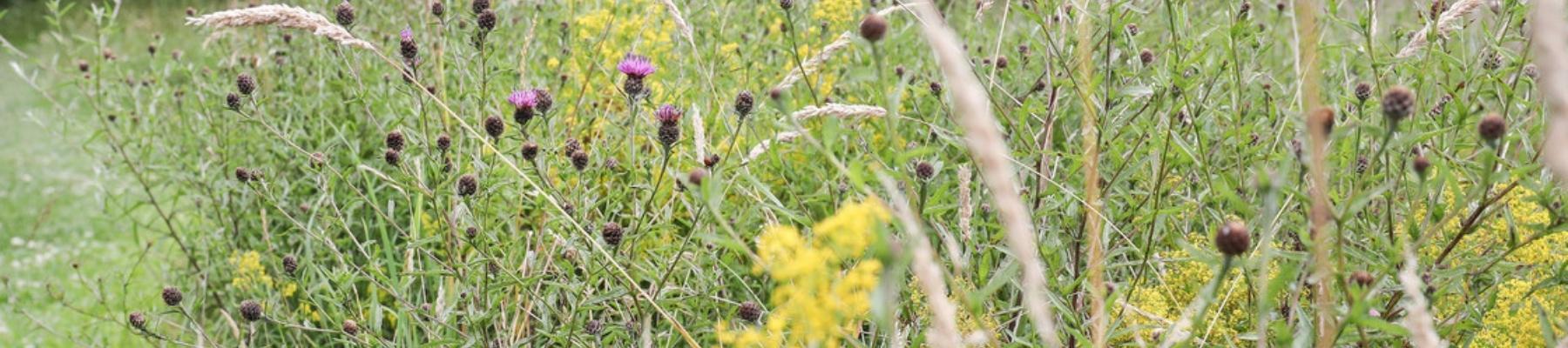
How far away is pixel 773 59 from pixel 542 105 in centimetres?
161

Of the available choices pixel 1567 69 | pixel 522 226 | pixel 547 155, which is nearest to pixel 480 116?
pixel 547 155

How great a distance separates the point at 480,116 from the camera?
2064 mm

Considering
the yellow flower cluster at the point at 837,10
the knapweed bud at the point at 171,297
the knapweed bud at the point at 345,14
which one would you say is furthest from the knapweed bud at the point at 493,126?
the yellow flower cluster at the point at 837,10

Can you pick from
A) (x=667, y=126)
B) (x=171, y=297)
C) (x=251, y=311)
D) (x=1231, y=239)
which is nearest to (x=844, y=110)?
(x=667, y=126)

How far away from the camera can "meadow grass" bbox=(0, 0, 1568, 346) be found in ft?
3.50

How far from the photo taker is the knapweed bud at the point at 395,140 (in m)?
1.89

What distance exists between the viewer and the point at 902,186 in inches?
78.7

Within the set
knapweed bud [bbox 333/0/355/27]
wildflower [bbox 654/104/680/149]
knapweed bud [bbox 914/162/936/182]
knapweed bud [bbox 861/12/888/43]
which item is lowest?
knapweed bud [bbox 333/0/355/27]

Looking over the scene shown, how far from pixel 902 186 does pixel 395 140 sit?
32.9 inches

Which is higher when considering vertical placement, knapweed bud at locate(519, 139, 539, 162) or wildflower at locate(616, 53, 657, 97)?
wildflower at locate(616, 53, 657, 97)

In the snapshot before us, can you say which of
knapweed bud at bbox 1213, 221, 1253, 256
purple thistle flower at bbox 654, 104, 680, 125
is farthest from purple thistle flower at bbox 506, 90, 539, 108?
knapweed bud at bbox 1213, 221, 1253, 256

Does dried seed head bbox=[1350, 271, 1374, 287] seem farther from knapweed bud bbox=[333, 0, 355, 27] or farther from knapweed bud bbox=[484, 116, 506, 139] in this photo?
knapweed bud bbox=[333, 0, 355, 27]

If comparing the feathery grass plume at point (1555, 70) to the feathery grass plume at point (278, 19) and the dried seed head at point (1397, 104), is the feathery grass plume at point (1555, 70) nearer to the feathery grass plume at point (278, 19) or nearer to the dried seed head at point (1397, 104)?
the dried seed head at point (1397, 104)

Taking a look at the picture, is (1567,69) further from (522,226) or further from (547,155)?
(522,226)
